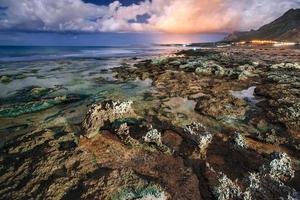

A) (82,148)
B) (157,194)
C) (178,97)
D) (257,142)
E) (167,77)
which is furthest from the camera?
(167,77)

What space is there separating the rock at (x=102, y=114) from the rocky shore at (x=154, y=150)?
0.03 metres

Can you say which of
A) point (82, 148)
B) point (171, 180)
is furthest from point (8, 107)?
point (171, 180)

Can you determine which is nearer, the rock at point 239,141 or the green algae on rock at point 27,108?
the rock at point 239,141

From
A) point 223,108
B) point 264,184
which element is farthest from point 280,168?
point 223,108

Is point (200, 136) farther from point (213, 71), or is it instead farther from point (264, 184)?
point (213, 71)

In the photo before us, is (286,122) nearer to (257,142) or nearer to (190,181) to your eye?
(257,142)

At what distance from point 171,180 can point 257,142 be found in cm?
286

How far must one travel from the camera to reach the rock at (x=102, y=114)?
6.40 meters

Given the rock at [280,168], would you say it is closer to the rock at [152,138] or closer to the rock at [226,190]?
the rock at [226,190]

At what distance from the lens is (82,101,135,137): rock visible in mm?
6396

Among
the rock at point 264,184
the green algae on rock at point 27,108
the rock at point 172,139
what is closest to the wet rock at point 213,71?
the green algae on rock at point 27,108

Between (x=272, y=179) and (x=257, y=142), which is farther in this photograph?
(x=257, y=142)

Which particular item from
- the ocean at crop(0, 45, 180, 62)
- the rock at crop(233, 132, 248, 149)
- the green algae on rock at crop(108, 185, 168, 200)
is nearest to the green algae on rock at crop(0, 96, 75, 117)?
the green algae on rock at crop(108, 185, 168, 200)

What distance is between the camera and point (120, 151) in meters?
5.54
